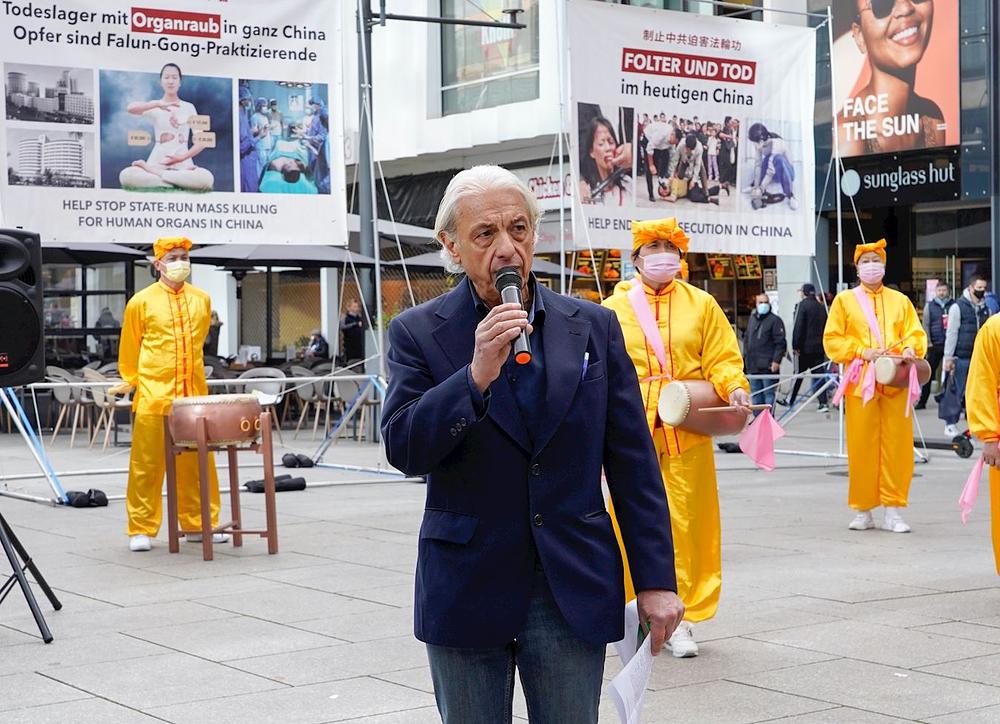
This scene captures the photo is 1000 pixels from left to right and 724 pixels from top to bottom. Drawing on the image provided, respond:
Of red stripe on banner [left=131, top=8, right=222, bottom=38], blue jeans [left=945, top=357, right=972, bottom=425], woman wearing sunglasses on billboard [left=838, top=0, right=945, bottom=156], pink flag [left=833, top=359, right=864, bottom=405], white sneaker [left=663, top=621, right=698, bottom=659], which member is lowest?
white sneaker [left=663, top=621, right=698, bottom=659]

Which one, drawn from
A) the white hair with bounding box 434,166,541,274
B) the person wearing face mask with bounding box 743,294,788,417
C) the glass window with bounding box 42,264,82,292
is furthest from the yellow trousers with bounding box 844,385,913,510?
the glass window with bounding box 42,264,82,292

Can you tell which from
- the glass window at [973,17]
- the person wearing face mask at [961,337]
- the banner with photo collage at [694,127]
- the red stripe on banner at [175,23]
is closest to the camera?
the red stripe on banner at [175,23]

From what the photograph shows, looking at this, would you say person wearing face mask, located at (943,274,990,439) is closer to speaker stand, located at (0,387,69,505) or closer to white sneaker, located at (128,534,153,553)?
speaker stand, located at (0,387,69,505)

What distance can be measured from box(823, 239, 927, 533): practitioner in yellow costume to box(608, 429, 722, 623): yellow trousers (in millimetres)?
4133

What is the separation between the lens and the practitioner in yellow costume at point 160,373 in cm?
1022

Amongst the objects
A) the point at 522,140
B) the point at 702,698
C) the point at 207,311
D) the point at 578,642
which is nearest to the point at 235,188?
the point at 207,311

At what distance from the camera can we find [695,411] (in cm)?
674

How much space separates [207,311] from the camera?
10641mm

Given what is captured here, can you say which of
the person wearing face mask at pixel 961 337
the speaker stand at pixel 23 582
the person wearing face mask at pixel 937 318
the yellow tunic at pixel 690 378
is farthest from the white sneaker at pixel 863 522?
the person wearing face mask at pixel 937 318

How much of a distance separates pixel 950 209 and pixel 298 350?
460 inches

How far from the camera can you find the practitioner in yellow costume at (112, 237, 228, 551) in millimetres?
10219

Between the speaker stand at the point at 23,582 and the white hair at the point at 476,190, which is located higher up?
the white hair at the point at 476,190

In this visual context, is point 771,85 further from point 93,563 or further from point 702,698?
point 702,698

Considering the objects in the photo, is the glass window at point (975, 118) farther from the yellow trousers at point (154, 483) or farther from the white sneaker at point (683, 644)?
the white sneaker at point (683, 644)
